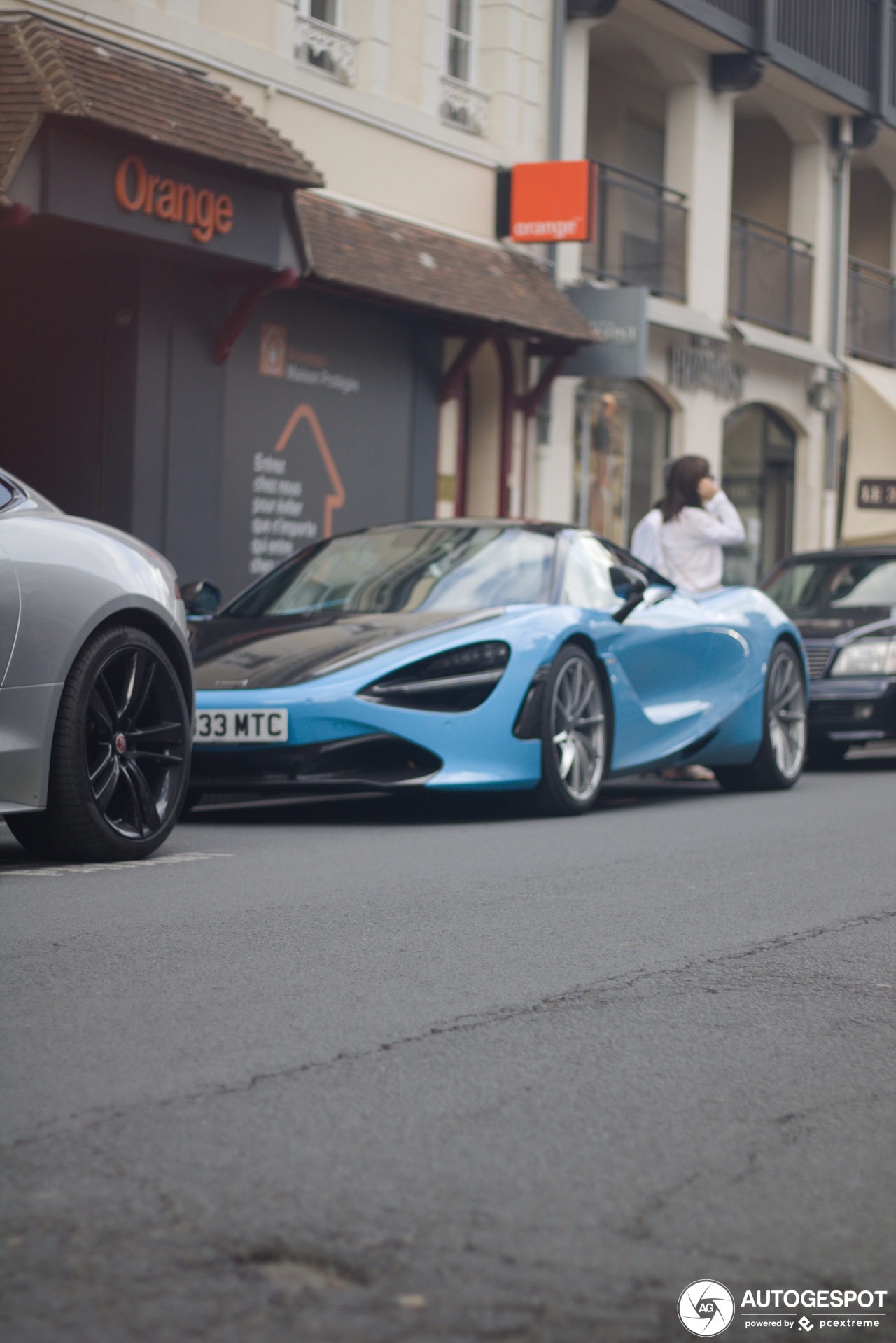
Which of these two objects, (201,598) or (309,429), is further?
(309,429)

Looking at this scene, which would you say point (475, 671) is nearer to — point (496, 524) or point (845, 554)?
point (496, 524)

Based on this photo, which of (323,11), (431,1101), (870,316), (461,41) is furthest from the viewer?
(870,316)

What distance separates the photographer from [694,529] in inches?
457

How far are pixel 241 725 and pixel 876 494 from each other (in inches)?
768

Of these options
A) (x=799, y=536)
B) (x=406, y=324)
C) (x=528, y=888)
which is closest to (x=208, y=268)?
(x=406, y=324)

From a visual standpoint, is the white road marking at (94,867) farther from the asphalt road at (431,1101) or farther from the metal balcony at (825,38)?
the metal balcony at (825,38)

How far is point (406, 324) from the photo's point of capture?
17.0 m

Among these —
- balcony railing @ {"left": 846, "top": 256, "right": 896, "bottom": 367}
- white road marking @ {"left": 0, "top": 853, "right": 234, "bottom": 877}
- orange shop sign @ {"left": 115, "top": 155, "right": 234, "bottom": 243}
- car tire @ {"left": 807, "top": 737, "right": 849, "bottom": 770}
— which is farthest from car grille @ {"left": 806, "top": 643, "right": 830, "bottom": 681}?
balcony railing @ {"left": 846, "top": 256, "right": 896, "bottom": 367}

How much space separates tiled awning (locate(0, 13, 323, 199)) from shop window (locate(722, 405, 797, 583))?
1148cm

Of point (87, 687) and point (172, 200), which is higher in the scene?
point (172, 200)

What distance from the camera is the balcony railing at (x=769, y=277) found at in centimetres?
2348

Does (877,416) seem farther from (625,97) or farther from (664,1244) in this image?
(664,1244)

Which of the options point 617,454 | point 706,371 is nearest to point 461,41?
point 617,454
